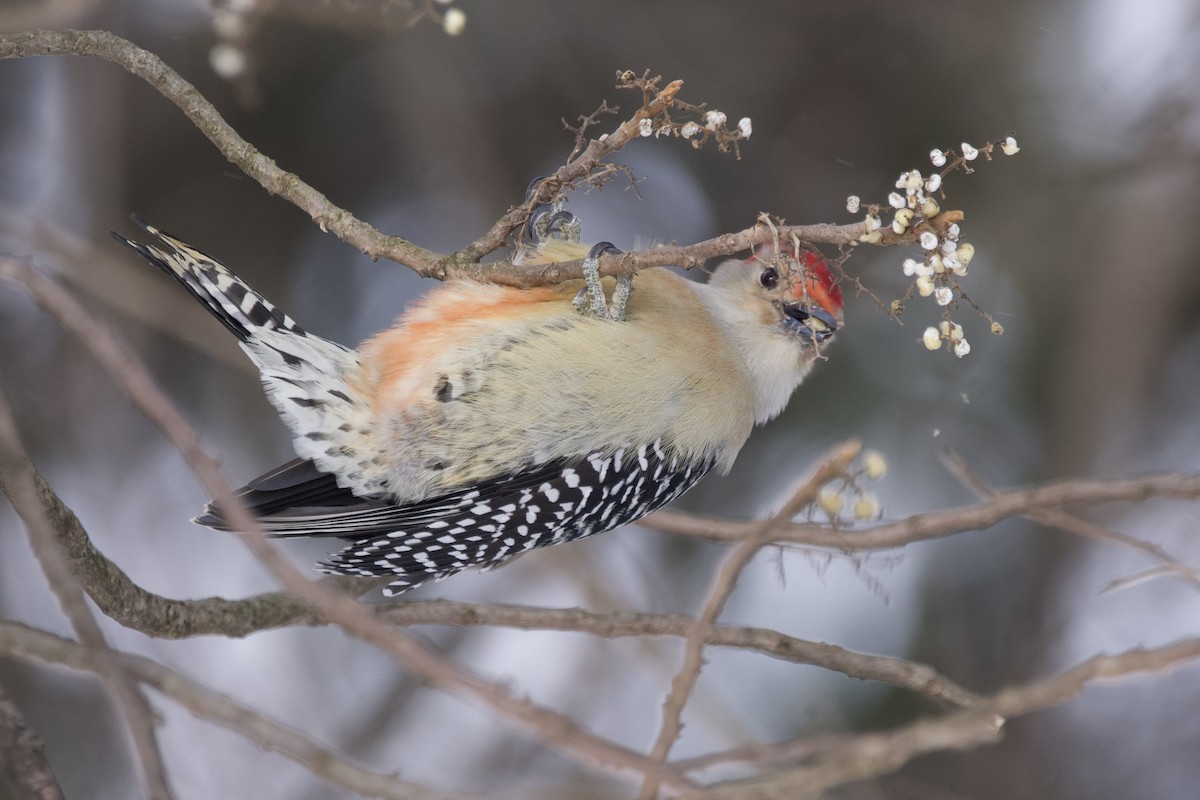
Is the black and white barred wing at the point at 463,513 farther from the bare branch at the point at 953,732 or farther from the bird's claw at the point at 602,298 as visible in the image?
the bare branch at the point at 953,732

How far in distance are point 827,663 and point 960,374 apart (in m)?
3.55

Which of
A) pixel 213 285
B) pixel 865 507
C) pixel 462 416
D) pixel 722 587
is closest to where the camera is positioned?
pixel 722 587

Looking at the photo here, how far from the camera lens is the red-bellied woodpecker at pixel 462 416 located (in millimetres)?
3254

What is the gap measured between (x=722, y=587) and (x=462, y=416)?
1523mm

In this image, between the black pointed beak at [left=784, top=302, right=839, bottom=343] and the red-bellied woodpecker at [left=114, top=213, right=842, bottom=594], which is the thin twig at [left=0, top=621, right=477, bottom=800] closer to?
the red-bellied woodpecker at [left=114, top=213, right=842, bottom=594]

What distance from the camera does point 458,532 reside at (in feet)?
10.9

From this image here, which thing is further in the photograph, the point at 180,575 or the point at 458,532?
the point at 180,575

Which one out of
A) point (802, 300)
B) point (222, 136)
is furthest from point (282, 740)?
point (802, 300)

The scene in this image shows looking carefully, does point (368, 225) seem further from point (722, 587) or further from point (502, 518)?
point (722, 587)

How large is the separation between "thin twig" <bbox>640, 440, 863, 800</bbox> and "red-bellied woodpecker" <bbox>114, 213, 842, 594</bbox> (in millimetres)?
1324

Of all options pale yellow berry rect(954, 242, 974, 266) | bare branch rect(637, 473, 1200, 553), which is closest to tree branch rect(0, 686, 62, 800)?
bare branch rect(637, 473, 1200, 553)

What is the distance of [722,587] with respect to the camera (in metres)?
1.93

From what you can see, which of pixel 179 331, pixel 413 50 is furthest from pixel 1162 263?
pixel 179 331

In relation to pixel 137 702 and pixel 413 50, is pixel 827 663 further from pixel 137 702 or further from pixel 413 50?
pixel 413 50
